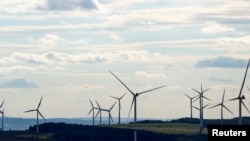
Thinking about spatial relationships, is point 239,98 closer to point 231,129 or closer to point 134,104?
point 134,104

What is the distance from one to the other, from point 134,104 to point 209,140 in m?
88.2

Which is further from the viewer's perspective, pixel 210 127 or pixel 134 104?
pixel 134 104

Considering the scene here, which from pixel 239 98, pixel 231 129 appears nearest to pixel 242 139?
pixel 231 129

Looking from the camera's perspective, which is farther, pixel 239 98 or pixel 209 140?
pixel 239 98

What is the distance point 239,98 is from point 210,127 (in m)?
79.7

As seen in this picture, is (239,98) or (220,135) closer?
(220,135)

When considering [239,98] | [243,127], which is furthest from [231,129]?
[239,98]

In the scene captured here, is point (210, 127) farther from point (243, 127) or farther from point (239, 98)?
point (239, 98)

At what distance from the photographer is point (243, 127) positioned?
65.8 m

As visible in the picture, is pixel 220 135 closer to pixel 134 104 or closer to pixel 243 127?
pixel 243 127

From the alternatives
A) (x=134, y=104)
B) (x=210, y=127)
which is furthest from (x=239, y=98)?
(x=210, y=127)

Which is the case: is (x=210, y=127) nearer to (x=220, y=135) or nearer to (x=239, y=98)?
(x=220, y=135)

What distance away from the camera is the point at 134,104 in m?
153

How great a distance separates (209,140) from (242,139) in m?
2.26
